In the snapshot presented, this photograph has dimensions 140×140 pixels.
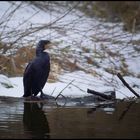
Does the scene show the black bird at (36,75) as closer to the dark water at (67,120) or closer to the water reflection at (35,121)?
the dark water at (67,120)

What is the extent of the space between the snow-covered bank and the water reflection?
3.53 feet

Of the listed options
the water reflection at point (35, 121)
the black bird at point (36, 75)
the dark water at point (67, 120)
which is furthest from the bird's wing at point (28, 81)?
the water reflection at point (35, 121)

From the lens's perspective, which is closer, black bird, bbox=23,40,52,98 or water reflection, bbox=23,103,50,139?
water reflection, bbox=23,103,50,139

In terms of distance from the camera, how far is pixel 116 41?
12422 mm

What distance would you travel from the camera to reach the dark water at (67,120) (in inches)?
230

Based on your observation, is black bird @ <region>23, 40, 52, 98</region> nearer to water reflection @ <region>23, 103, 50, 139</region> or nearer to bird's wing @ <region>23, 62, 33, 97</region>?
bird's wing @ <region>23, 62, 33, 97</region>

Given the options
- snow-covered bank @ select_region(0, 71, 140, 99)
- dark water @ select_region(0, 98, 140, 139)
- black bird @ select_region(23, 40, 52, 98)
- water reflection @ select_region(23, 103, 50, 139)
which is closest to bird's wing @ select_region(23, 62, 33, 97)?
black bird @ select_region(23, 40, 52, 98)

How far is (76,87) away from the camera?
941 centimetres

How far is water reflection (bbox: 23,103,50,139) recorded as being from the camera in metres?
5.85

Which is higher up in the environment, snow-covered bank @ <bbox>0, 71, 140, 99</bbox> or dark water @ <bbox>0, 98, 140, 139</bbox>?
snow-covered bank @ <bbox>0, 71, 140, 99</bbox>

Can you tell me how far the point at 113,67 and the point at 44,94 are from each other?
3.18 m

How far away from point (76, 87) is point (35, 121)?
292 cm

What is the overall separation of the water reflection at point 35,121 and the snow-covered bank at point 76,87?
1.08m

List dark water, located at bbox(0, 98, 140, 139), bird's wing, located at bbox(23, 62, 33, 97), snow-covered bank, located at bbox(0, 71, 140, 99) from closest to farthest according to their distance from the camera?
dark water, located at bbox(0, 98, 140, 139) < bird's wing, located at bbox(23, 62, 33, 97) < snow-covered bank, located at bbox(0, 71, 140, 99)
